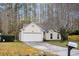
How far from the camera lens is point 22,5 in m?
5.02

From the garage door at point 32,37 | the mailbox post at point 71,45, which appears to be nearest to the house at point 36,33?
the garage door at point 32,37

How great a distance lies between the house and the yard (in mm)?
79

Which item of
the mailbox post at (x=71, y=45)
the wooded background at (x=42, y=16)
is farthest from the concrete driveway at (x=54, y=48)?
the wooded background at (x=42, y=16)

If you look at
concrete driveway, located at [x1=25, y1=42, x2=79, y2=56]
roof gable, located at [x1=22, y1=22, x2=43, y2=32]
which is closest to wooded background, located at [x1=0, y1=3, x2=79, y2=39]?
roof gable, located at [x1=22, y1=22, x2=43, y2=32]

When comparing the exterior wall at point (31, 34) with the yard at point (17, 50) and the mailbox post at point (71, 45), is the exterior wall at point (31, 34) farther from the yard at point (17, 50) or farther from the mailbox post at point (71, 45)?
the mailbox post at point (71, 45)

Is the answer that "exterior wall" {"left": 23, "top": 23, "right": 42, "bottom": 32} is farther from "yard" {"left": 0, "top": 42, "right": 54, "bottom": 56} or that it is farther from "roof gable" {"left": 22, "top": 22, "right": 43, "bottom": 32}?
"yard" {"left": 0, "top": 42, "right": 54, "bottom": 56}

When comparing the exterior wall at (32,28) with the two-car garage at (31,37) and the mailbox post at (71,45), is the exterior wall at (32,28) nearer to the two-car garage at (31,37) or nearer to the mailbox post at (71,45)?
the two-car garage at (31,37)

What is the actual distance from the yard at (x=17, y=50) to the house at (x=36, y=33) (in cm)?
8

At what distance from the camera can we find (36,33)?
16.5 ft

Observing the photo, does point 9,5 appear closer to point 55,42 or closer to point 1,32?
point 1,32

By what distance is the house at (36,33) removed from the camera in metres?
5.01

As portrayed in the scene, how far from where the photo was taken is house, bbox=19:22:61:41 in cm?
501

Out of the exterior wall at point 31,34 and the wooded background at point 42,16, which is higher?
the wooded background at point 42,16

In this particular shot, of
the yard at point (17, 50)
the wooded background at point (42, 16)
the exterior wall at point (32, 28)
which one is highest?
the wooded background at point (42, 16)
